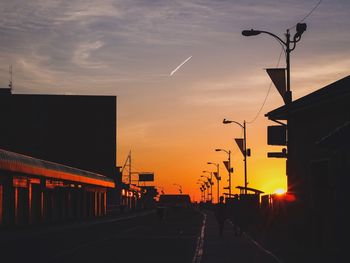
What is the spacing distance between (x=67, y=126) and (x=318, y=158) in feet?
360

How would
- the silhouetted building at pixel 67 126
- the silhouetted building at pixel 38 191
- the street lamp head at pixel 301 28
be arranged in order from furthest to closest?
the silhouetted building at pixel 67 126 → the silhouetted building at pixel 38 191 → the street lamp head at pixel 301 28

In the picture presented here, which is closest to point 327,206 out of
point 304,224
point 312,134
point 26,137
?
point 304,224

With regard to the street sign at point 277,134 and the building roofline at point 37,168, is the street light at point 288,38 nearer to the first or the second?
the street sign at point 277,134

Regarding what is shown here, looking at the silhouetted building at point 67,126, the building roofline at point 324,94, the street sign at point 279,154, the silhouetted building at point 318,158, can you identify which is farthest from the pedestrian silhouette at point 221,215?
the silhouetted building at point 67,126

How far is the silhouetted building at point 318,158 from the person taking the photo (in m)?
27.2

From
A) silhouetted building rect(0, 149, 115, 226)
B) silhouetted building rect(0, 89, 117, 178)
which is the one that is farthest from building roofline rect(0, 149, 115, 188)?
silhouetted building rect(0, 89, 117, 178)

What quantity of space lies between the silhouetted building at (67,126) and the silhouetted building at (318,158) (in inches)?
3942

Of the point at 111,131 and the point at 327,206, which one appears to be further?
the point at 111,131

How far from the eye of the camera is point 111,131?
141m

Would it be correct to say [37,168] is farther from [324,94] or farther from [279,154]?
[324,94]

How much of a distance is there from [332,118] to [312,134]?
9.35 feet

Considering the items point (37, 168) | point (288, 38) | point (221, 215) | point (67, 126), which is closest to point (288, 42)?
point (288, 38)

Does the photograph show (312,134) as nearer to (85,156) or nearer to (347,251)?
(347,251)

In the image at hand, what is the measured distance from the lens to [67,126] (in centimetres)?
13900
